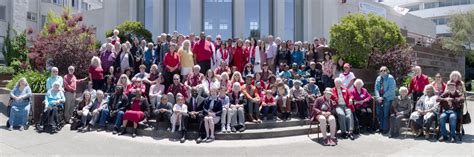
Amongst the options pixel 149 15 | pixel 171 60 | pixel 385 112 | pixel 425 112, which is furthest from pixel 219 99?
pixel 149 15

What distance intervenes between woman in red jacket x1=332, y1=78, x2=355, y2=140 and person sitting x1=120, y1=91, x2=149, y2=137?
5.13 m

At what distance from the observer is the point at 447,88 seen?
10016mm

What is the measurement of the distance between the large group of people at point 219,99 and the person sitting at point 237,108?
0.03 metres

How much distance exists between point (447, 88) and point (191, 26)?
15817 millimetres

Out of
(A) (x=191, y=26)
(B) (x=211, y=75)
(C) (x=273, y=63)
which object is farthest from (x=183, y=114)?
(A) (x=191, y=26)

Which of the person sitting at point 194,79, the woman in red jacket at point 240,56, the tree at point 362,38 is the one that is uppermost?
the tree at point 362,38

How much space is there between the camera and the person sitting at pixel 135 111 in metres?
10.1

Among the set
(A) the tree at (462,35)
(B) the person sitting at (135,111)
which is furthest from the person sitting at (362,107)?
(A) the tree at (462,35)

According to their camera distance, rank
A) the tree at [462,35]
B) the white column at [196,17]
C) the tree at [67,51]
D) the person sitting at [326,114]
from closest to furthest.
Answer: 1. the person sitting at [326,114]
2. the tree at [67,51]
3. the white column at [196,17]
4. the tree at [462,35]

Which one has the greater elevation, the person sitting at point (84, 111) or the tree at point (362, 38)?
the tree at point (362, 38)

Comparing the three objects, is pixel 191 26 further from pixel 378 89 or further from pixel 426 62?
pixel 426 62

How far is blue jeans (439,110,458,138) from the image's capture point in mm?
9500

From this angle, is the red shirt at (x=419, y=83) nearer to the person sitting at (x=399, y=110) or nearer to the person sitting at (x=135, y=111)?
the person sitting at (x=399, y=110)

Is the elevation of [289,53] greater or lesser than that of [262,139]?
greater
